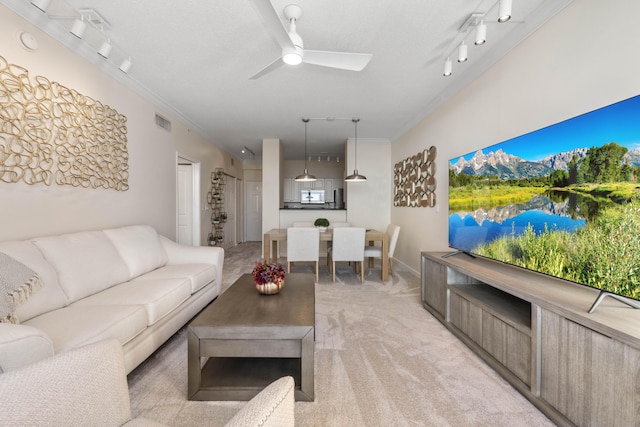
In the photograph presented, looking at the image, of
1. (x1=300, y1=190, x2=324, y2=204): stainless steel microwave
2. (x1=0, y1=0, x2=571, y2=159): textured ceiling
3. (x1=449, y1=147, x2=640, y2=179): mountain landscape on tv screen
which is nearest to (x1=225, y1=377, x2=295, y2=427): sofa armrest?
(x1=449, y1=147, x2=640, y2=179): mountain landscape on tv screen

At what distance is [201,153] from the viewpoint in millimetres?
5219

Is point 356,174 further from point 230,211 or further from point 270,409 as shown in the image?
point 270,409

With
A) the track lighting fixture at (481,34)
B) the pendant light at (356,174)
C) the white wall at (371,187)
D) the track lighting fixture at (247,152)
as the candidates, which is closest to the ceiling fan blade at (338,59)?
the track lighting fixture at (481,34)

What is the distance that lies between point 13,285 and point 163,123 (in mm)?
2950

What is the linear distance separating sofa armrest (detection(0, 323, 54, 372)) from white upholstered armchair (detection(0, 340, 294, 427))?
0.49 meters

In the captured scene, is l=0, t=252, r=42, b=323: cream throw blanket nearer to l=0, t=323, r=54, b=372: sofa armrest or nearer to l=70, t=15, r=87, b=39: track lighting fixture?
l=0, t=323, r=54, b=372: sofa armrest

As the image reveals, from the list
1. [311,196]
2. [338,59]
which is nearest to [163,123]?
[338,59]

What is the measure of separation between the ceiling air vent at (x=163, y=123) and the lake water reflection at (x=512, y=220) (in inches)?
151

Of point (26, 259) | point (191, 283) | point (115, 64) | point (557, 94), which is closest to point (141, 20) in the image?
point (115, 64)

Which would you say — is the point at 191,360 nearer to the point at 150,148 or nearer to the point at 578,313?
the point at 578,313

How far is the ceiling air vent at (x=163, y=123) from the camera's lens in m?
3.75

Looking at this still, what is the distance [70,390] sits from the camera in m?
0.73

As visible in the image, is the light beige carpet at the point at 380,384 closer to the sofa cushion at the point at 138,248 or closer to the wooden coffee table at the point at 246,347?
the wooden coffee table at the point at 246,347

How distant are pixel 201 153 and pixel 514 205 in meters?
4.94
